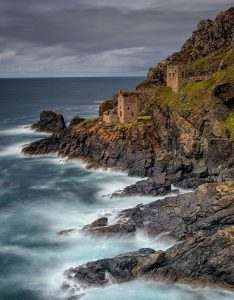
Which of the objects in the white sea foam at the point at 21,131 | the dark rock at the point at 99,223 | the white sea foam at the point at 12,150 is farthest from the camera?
the white sea foam at the point at 21,131

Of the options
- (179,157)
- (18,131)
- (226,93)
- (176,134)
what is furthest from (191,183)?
(18,131)

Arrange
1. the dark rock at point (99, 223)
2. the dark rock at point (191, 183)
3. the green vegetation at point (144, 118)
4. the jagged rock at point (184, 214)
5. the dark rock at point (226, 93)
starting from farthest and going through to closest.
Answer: the green vegetation at point (144, 118) → the dark rock at point (226, 93) → the dark rock at point (191, 183) → the dark rock at point (99, 223) → the jagged rock at point (184, 214)

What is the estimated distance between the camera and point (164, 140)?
76.1 m

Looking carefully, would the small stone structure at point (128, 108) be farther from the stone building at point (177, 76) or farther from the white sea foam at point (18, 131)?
the white sea foam at point (18, 131)

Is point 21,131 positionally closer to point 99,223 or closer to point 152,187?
point 152,187

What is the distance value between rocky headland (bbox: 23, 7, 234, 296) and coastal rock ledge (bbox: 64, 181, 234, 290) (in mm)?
87

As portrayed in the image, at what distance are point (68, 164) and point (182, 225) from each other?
143 feet

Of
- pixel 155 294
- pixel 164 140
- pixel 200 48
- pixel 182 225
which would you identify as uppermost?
pixel 200 48

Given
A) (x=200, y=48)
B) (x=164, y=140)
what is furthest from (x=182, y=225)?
(x=200, y=48)

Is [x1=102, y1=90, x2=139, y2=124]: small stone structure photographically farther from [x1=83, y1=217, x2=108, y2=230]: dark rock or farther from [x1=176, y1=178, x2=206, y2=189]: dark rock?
[x1=83, y1=217, x2=108, y2=230]: dark rock

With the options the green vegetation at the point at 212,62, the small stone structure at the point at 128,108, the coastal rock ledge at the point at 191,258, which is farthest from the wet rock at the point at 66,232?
the green vegetation at the point at 212,62

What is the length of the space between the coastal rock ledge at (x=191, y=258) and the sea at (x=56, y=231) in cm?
84

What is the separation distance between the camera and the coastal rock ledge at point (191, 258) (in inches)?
1506

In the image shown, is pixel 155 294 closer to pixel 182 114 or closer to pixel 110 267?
pixel 110 267
